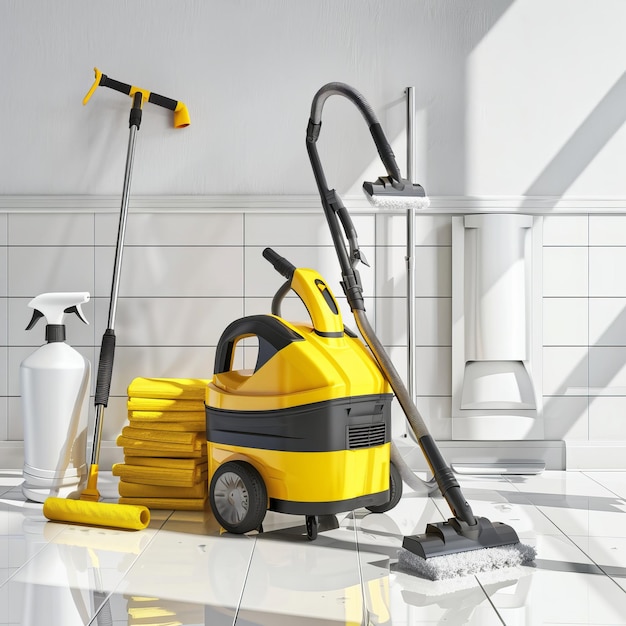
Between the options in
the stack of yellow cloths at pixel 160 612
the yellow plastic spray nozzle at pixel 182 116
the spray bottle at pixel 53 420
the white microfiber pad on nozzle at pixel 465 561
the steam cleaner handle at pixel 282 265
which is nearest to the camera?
the stack of yellow cloths at pixel 160 612

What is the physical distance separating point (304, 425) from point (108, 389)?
87 cm

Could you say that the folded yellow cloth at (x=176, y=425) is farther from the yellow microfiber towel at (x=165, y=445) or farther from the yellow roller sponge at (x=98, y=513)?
the yellow roller sponge at (x=98, y=513)

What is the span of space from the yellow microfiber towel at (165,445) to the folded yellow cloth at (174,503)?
0.44 feet

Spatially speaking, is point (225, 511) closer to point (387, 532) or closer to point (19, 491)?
point (387, 532)

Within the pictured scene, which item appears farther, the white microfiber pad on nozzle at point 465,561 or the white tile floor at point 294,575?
the white microfiber pad on nozzle at point 465,561

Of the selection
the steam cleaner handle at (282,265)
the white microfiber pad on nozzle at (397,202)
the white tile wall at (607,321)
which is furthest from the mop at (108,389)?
the white tile wall at (607,321)

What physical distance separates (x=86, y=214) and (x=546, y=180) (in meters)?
1.71

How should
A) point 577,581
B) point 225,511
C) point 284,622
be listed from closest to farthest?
point 284,622
point 577,581
point 225,511

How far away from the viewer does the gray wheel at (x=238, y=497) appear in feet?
6.08

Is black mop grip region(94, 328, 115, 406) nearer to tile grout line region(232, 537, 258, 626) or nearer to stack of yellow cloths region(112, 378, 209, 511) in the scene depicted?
stack of yellow cloths region(112, 378, 209, 511)

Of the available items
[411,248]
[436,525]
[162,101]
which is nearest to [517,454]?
[411,248]

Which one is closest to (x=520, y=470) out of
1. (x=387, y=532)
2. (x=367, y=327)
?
(x=387, y=532)

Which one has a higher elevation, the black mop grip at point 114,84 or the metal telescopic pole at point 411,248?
the black mop grip at point 114,84

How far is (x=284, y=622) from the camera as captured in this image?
1355 mm
